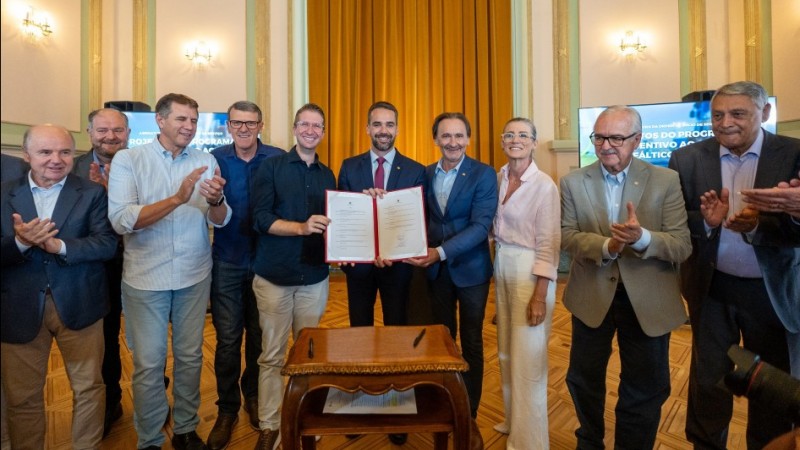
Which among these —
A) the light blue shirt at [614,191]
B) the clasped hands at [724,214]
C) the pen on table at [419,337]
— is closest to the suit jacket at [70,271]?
the pen on table at [419,337]

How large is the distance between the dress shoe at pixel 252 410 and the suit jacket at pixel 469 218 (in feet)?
4.07

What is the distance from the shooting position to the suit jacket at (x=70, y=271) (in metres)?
1.43

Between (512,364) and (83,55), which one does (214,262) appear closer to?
(512,364)

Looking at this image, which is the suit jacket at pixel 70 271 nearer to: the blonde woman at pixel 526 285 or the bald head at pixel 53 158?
the bald head at pixel 53 158

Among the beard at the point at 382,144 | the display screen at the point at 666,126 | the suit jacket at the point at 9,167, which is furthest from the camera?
the display screen at the point at 666,126

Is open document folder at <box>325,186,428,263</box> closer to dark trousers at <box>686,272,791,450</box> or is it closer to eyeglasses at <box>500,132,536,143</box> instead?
eyeglasses at <box>500,132,536,143</box>

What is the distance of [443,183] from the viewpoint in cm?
205

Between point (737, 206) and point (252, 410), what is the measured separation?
8.08 ft

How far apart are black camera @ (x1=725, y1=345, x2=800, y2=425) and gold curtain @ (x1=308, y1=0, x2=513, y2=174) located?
454 cm

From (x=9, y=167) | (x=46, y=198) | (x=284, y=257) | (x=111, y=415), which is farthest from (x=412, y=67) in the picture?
(x=9, y=167)

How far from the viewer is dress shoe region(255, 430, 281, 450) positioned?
1.80 meters

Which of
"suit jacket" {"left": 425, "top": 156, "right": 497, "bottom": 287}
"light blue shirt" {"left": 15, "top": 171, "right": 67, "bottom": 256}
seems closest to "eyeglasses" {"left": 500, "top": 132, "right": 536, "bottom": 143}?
"suit jacket" {"left": 425, "top": 156, "right": 497, "bottom": 287}

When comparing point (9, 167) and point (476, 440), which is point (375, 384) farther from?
point (9, 167)

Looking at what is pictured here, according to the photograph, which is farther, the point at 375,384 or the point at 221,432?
the point at 221,432
